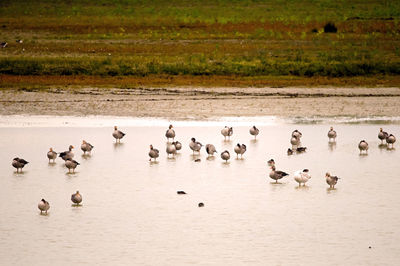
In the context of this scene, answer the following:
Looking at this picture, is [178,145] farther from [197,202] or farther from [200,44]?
[200,44]

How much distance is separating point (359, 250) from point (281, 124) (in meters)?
13.1

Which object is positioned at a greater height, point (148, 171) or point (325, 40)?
point (325, 40)

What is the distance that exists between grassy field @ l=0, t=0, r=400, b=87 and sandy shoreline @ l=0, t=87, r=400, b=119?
211cm

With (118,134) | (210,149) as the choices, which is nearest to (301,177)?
(210,149)

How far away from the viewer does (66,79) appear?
3519cm

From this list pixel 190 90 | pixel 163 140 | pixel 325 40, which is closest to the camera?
pixel 163 140

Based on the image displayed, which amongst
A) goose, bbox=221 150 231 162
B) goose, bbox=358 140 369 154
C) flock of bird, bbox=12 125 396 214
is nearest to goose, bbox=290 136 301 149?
flock of bird, bbox=12 125 396 214

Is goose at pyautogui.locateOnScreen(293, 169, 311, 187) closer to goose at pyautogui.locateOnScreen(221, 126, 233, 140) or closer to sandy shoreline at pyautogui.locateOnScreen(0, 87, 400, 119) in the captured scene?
goose at pyautogui.locateOnScreen(221, 126, 233, 140)

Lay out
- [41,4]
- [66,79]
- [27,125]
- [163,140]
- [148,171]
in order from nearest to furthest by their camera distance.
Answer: [148,171], [163,140], [27,125], [66,79], [41,4]

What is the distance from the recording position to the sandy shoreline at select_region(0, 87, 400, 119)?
90.7ft

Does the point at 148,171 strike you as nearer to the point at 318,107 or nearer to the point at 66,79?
the point at 318,107

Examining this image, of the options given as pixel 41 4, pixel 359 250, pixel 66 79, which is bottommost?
pixel 359 250

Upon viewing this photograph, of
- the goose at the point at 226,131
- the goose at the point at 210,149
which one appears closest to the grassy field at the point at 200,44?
the goose at the point at 226,131

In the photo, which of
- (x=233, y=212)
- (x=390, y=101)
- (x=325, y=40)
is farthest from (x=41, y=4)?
(x=233, y=212)
